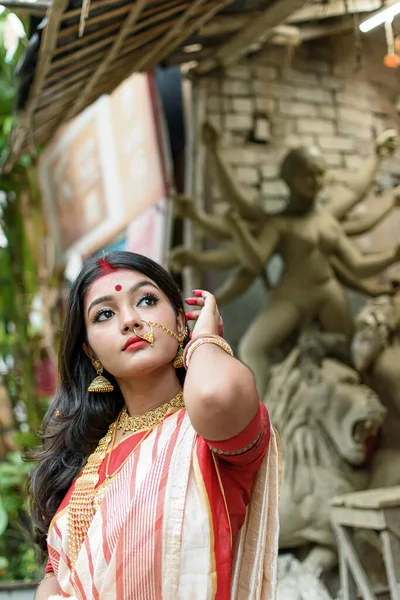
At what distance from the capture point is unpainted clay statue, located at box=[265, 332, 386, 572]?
3.70 meters

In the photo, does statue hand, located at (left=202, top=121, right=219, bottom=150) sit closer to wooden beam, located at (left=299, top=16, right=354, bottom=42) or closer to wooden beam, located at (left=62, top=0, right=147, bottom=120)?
wooden beam, located at (left=62, top=0, right=147, bottom=120)

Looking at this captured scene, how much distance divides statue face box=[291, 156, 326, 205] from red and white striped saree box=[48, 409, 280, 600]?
3.38m

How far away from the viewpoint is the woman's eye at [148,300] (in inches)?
64.1

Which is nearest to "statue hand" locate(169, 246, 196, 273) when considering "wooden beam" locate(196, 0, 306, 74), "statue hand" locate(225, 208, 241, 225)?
"statue hand" locate(225, 208, 241, 225)

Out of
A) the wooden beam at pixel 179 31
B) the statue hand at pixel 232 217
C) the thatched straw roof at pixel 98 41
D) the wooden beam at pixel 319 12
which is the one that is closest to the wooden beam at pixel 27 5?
the thatched straw roof at pixel 98 41

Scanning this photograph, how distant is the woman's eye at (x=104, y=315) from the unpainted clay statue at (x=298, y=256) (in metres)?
2.87

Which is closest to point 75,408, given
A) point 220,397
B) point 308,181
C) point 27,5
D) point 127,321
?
point 127,321

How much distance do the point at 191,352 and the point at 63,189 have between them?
489 centimetres

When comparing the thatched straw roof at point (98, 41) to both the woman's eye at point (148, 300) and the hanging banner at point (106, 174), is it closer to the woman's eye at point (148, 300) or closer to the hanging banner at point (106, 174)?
the hanging banner at point (106, 174)

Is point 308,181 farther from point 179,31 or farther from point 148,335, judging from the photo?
point 148,335

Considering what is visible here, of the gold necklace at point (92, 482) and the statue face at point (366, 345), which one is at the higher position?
the gold necklace at point (92, 482)

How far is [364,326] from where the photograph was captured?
4.21 m

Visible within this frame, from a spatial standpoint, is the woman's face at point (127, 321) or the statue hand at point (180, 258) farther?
the statue hand at point (180, 258)

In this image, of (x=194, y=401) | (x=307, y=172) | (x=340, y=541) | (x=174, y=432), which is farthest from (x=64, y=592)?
(x=307, y=172)
